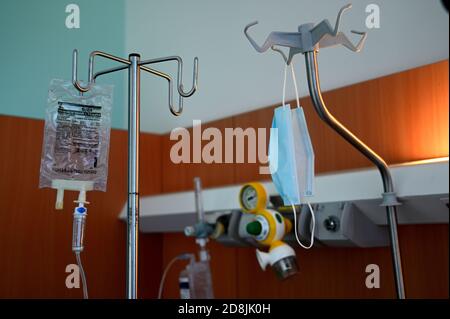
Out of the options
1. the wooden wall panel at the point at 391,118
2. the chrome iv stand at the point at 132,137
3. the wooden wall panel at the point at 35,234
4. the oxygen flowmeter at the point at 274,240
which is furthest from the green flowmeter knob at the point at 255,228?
the chrome iv stand at the point at 132,137

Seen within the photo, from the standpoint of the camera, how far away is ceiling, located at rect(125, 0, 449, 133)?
2.87ft

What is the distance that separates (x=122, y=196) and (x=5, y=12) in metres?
0.96

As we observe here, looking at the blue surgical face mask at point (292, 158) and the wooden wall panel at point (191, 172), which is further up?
the wooden wall panel at point (191, 172)

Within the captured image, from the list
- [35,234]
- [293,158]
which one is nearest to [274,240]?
[293,158]

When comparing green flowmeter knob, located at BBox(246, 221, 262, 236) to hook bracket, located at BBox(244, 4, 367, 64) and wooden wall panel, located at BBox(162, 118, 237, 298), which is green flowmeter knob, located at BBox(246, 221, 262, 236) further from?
hook bracket, located at BBox(244, 4, 367, 64)

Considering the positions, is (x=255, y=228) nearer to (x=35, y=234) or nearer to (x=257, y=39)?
(x=257, y=39)

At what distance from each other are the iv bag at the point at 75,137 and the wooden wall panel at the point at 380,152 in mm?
424

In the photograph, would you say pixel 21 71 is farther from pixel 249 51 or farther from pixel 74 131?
pixel 249 51

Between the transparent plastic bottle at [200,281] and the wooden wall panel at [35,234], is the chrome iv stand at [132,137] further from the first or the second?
the transparent plastic bottle at [200,281]

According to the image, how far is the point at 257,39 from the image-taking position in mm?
823

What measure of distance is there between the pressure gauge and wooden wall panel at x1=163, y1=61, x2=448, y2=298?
158 millimetres

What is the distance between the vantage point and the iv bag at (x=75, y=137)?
0.64m

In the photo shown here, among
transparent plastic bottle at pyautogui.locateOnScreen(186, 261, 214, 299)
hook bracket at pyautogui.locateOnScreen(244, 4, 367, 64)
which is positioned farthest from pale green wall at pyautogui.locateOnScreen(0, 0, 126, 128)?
transparent plastic bottle at pyautogui.locateOnScreen(186, 261, 214, 299)
